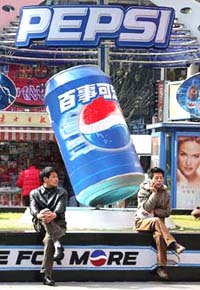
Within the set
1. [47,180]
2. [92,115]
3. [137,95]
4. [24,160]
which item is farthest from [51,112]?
[137,95]

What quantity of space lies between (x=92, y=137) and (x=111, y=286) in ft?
8.99

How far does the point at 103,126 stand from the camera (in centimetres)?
1175

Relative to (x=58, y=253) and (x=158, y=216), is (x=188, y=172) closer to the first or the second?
(x=158, y=216)

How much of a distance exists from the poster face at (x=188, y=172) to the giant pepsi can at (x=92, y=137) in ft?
26.3

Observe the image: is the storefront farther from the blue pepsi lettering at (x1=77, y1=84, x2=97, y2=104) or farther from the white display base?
the blue pepsi lettering at (x1=77, y1=84, x2=97, y2=104)

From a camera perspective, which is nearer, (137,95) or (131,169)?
(131,169)

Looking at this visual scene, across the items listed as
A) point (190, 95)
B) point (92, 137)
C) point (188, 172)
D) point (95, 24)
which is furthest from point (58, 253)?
point (190, 95)

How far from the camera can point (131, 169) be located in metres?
11.7

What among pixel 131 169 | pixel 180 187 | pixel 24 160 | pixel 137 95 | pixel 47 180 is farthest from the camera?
pixel 137 95

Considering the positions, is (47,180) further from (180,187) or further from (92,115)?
(180,187)

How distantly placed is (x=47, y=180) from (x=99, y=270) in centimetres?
140

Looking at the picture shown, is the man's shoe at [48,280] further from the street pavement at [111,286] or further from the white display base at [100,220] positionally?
the white display base at [100,220]

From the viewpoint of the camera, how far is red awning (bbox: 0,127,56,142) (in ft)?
80.0

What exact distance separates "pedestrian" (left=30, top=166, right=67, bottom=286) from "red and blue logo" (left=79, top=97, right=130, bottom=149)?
74.6 inches
